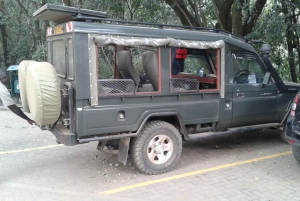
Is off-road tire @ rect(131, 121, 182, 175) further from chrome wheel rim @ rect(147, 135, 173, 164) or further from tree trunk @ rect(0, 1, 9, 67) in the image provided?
tree trunk @ rect(0, 1, 9, 67)

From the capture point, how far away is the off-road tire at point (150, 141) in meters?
4.80

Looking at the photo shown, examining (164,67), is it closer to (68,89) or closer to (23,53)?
(68,89)

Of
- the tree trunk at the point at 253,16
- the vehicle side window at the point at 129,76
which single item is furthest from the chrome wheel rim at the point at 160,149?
the tree trunk at the point at 253,16

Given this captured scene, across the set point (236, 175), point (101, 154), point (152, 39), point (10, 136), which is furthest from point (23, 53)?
point (236, 175)

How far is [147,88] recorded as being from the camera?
5250mm

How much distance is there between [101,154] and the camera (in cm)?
598

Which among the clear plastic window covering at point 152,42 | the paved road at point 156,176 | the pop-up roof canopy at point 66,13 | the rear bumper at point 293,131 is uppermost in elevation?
the pop-up roof canopy at point 66,13

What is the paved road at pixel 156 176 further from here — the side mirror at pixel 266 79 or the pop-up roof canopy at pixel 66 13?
the pop-up roof canopy at pixel 66 13

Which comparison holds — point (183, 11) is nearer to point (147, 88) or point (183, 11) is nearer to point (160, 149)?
point (147, 88)

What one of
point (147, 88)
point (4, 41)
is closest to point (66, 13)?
point (147, 88)

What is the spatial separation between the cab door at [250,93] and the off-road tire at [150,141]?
1332 mm

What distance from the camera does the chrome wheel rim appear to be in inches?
194

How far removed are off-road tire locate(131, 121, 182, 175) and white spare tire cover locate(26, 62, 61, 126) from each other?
1.30m

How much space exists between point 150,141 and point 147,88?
0.91 m
